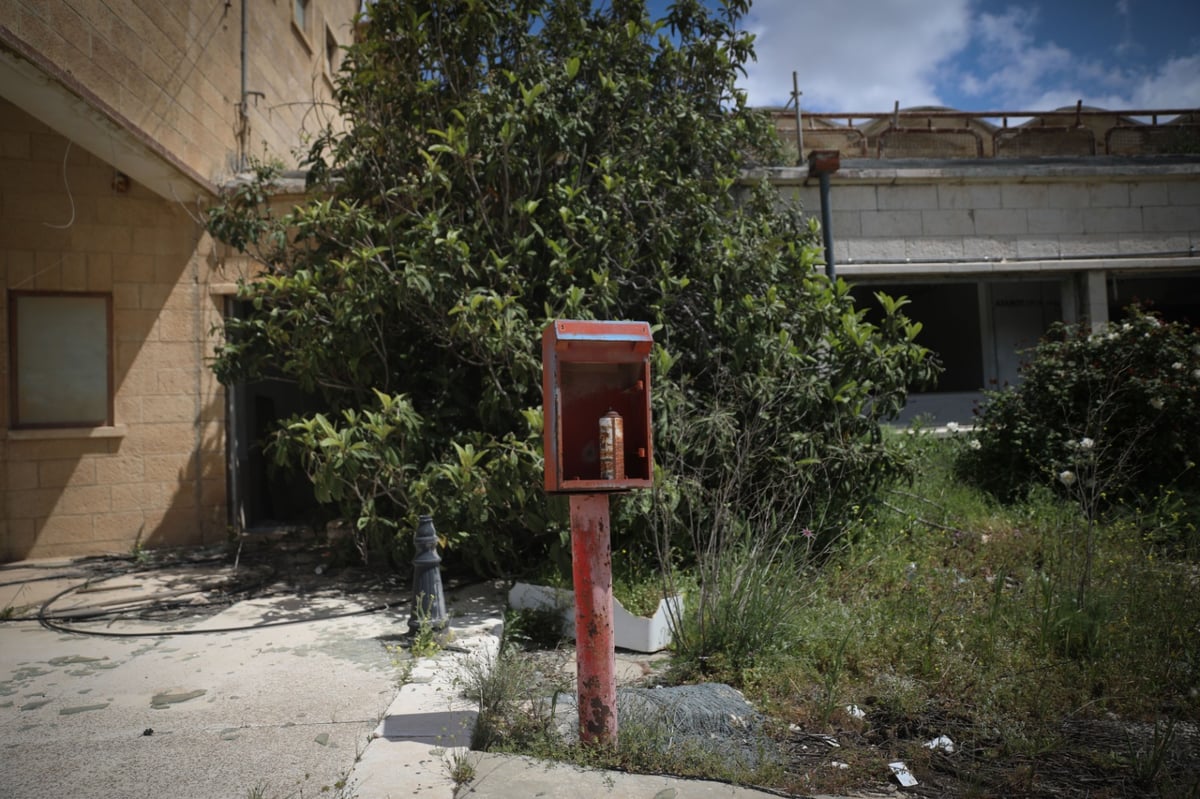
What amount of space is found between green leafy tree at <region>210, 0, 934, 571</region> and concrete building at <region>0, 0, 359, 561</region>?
123 centimetres

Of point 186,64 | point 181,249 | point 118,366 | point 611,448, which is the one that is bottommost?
point 611,448

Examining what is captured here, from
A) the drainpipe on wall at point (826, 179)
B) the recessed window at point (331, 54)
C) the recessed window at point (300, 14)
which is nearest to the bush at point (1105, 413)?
the drainpipe on wall at point (826, 179)

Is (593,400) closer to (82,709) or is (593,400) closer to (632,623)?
(632,623)

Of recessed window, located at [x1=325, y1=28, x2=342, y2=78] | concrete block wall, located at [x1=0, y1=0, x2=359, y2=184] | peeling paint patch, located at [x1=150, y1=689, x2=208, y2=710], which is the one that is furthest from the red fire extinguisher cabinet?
recessed window, located at [x1=325, y1=28, x2=342, y2=78]

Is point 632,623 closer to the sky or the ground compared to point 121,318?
closer to the ground

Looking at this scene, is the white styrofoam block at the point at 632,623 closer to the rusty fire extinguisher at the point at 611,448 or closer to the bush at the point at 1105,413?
the rusty fire extinguisher at the point at 611,448

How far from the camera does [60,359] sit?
8.09 metres

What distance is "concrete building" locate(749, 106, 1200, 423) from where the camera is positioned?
31.0ft

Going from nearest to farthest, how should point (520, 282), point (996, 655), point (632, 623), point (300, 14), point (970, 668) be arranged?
point (970, 668) → point (996, 655) → point (632, 623) → point (520, 282) → point (300, 14)

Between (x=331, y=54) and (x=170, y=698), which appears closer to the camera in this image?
(x=170, y=698)

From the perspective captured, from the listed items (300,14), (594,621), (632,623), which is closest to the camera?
(594,621)

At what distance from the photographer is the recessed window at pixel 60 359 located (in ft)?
26.2

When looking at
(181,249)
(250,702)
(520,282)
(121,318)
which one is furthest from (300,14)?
(250,702)

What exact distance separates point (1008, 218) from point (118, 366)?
991cm
